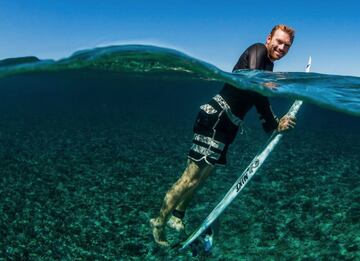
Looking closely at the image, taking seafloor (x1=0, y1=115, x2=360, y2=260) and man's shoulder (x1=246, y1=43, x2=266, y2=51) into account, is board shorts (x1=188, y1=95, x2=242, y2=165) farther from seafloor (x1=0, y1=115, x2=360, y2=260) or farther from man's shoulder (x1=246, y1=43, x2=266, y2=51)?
seafloor (x1=0, y1=115, x2=360, y2=260)

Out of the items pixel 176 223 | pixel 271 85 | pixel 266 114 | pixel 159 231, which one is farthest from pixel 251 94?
pixel 271 85

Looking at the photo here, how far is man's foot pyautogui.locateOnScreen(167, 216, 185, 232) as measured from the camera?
183 inches

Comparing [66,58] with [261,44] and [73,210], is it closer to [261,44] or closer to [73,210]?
[73,210]

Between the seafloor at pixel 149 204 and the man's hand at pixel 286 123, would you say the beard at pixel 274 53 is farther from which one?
the seafloor at pixel 149 204

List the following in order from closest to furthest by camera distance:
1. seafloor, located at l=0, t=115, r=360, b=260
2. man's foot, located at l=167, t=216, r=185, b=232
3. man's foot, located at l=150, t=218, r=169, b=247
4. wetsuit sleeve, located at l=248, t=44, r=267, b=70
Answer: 1. wetsuit sleeve, located at l=248, t=44, r=267, b=70
2. man's foot, located at l=150, t=218, r=169, b=247
3. man's foot, located at l=167, t=216, r=185, b=232
4. seafloor, located at l=0, t=115, r=360, b=260

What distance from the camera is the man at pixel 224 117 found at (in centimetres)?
420

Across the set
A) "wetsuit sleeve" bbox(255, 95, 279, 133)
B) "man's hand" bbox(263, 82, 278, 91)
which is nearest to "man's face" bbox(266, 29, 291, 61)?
"wetsuit sleeve" bbox(255, 95, 279, 133)

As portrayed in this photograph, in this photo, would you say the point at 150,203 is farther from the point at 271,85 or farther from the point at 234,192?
the point at 271,85

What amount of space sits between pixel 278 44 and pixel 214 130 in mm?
1178

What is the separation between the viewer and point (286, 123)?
4.37 metres

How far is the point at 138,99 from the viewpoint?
292ft

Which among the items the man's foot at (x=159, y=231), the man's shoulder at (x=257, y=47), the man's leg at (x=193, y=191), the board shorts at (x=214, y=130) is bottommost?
the man's foot at (x=159, y=231)

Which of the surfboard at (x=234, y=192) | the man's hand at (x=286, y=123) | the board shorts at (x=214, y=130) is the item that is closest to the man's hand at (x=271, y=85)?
the surfboard at (x=234, y=192)

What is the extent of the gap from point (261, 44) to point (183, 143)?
9302mm
